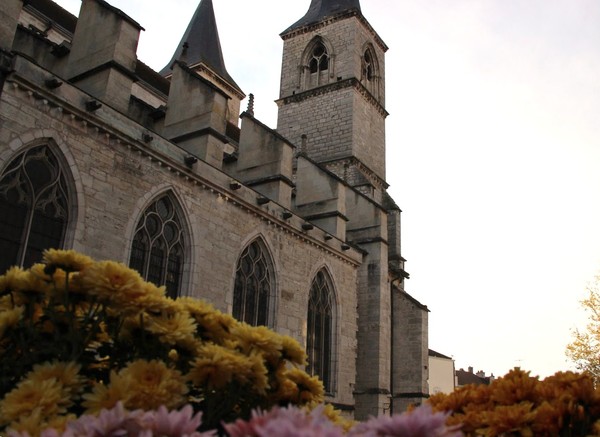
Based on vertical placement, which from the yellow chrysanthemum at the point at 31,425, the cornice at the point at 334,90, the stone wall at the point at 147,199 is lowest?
the yellow chrysanthemum at the point at 31,425

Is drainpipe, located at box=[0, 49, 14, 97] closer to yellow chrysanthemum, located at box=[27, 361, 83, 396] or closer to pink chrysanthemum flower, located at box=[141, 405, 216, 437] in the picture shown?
yellow chrysanthemum, located at box=[27, 361, 83, 396]

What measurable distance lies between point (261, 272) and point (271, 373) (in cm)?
1078

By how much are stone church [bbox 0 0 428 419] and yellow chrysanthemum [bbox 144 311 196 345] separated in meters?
7.22

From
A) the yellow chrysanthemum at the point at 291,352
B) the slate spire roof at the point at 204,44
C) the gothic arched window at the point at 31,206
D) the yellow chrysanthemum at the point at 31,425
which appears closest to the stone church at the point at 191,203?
the gothic arched window at the point at 31,206

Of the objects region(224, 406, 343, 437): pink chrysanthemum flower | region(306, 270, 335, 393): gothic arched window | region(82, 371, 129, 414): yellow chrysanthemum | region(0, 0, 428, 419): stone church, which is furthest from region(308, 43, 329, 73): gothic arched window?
region(224, 406, 343, 437): pink chrysanthemum flower

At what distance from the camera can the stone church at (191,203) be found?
9133 millimetres

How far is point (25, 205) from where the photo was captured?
9.02 meters

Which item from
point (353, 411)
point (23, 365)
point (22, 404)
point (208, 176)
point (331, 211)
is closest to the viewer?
point (22, 404)

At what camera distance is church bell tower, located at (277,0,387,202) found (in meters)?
24.7

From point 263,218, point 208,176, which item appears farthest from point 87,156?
point 263,218

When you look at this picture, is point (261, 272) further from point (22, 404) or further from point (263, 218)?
point (22, 404)

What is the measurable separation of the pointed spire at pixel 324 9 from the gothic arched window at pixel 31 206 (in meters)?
21.1

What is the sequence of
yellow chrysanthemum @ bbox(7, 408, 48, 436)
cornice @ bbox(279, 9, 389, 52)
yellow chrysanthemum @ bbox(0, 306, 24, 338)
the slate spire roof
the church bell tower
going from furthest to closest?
1. the slate spire roof
2. cornice @ bbox(279, 9, 389, 52)
3. the church bell tower
4. yellow chrysanthemum @ bbox(0, 306, 24, 338)
5. yellow chrysanthemum @ bbox(7, 408, 48, 436)

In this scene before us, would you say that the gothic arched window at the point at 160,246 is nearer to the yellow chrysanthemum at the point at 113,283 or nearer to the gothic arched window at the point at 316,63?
the yellow chrysanthemum at the point at 113,283
